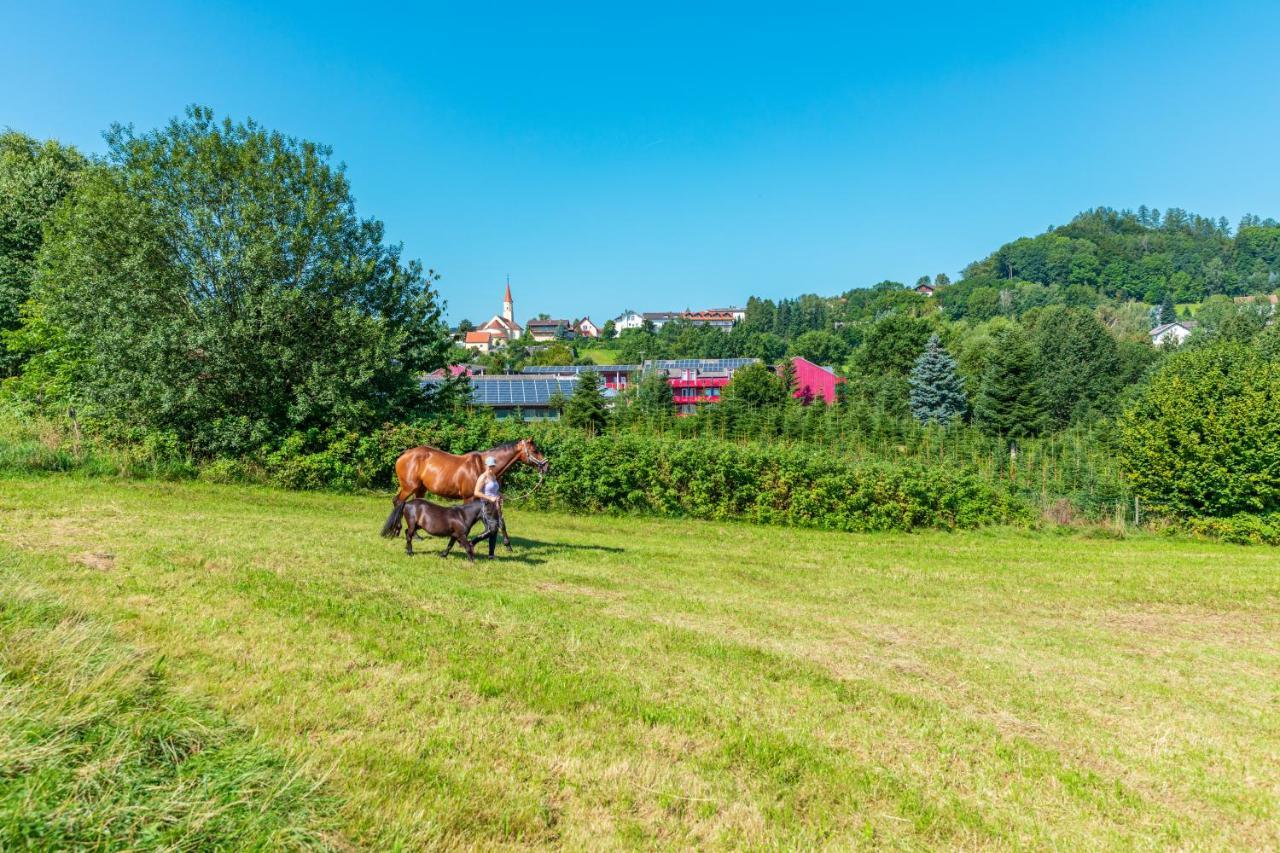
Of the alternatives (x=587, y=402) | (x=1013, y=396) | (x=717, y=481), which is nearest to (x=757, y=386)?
(x=587, y=402)

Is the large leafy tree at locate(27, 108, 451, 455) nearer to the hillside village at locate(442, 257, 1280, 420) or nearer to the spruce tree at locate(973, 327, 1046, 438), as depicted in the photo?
the hillside village at locate(442, 257, 1280, 420)

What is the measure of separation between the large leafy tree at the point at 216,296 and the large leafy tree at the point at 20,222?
9256 millimetres

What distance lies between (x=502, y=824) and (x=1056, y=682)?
221 inches

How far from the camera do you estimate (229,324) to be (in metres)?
18.8

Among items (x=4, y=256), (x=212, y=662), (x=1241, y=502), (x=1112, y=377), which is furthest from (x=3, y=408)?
(x=1112, y=377)

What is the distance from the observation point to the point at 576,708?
494 centimetres

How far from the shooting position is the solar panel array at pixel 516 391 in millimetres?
59375

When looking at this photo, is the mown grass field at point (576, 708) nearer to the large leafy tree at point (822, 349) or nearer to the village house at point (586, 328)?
the large leafy tree at point (822, 349)

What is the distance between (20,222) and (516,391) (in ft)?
122

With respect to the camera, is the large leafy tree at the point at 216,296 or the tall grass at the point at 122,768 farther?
the large leafy tree at the point at 216,296

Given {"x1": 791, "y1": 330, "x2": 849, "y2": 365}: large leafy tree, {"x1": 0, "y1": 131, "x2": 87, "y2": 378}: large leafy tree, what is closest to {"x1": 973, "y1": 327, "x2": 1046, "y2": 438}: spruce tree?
{"x1": 0, "y1": 131, "x2": 87, "y2": 378}: large leafy tree

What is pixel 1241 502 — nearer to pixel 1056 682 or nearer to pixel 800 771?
pixel 1056 682

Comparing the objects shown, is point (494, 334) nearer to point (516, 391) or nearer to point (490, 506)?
point (516, 391)

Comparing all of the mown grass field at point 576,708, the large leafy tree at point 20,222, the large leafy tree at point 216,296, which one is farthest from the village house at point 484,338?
the mown grass field at point 576,708
